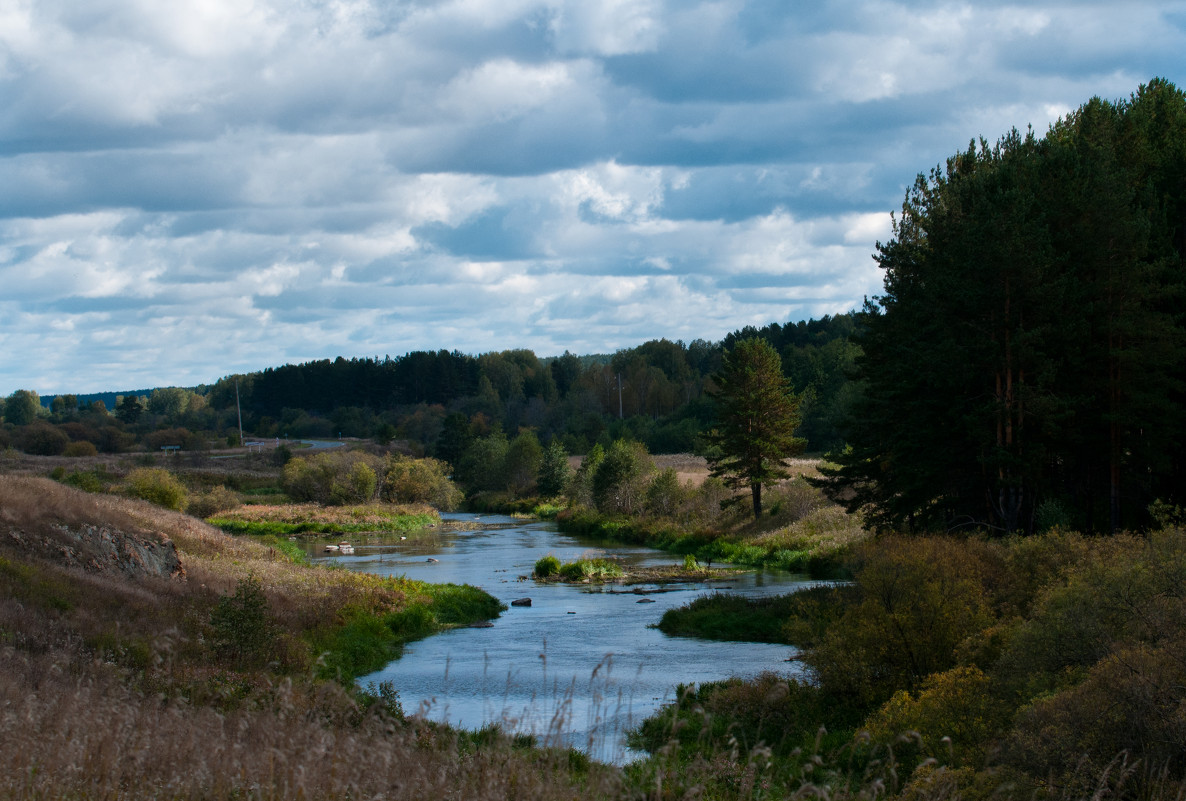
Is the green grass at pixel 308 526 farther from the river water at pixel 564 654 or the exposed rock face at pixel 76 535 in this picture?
the exposed rock face at pixel 76 535

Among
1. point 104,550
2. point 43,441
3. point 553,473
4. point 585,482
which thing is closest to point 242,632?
point 104,550

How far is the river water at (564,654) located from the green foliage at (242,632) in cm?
318

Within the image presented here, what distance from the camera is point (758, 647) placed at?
28984 mm

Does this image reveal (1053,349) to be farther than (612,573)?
No

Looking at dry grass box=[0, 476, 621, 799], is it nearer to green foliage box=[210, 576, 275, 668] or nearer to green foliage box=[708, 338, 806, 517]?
green foliage box=[210, 576, 275, 668]

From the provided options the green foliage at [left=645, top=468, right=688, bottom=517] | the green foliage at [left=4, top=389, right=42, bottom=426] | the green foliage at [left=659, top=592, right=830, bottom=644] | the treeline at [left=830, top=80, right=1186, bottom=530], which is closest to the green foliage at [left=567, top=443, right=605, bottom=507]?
the green foliage at [left=645, top=468, right=688, bottom=517]

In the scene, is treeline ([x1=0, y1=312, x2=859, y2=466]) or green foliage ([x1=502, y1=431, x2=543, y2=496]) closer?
green foliage ([x1=502, y1=431, x2=543, y2=496])

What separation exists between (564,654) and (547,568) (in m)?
20.2

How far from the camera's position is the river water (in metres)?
17.3

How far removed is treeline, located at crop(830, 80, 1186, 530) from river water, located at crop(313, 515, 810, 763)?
9.29 metres

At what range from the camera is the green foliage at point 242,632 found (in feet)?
68.8

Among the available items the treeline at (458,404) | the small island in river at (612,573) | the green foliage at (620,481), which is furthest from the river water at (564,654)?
the treeline at (458,404)

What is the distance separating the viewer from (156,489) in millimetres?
60750

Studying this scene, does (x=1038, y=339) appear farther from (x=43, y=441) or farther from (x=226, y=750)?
(x=43, y=441)
